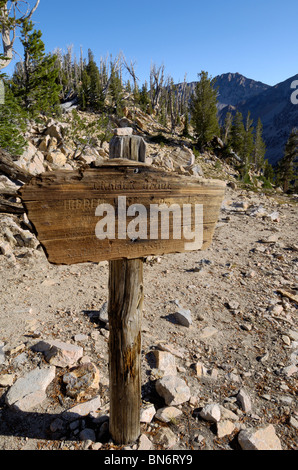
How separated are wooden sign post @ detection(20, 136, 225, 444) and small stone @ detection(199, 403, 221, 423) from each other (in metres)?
0.72

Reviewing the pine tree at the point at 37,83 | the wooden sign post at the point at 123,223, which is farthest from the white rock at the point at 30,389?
the pine tree at the point at 37,83

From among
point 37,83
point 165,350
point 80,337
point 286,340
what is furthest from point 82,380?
point 37,83

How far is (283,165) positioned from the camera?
1420 inches

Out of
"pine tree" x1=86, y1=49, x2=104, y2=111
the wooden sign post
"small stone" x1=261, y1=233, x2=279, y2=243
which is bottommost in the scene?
"small stone" x1=261, y1=233, x2=279, y2=243

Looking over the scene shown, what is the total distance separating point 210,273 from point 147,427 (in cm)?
381

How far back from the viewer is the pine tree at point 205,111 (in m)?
27.0

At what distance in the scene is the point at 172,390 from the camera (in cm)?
273

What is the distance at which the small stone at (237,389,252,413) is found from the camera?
2.74 metres

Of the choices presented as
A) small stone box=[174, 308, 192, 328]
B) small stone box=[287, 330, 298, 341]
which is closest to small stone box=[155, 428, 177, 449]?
small stone box=[174, 308, 192, 328]

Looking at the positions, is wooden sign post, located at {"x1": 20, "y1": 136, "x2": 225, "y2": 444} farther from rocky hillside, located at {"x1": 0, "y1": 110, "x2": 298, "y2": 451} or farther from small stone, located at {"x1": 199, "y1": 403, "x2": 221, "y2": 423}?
small stone, located at {"x1": 199, "y1": 403, "x2": 221, "y2": 423}

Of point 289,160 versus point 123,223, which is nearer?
point 123,223

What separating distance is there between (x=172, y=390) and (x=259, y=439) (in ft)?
2.73

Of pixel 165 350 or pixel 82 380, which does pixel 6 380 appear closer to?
pixel 82 380

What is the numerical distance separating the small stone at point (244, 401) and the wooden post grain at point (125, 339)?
124 centimetres
